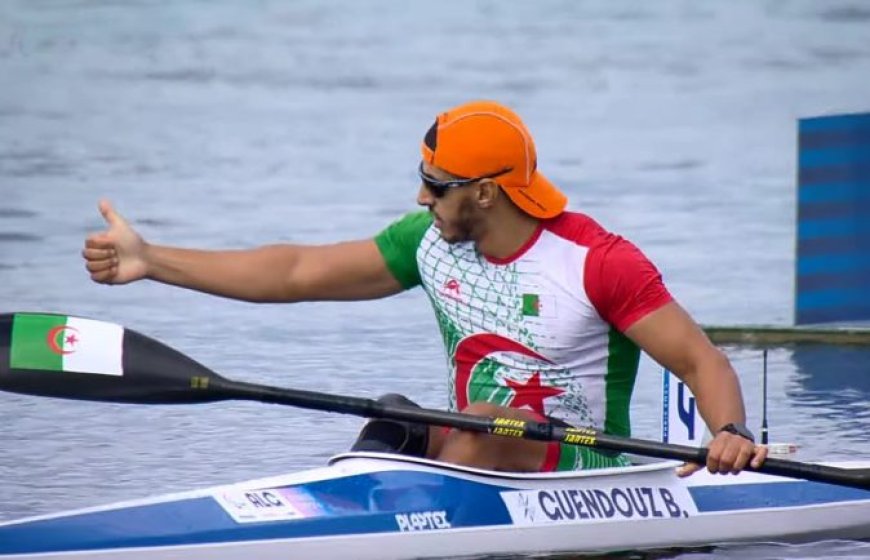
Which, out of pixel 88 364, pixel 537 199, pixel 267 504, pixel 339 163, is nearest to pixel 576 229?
pixel 537 199

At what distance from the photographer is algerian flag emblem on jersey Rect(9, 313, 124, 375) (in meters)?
6.68

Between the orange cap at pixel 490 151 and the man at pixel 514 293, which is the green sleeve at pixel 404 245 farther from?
the orange cap at pixel 490 151

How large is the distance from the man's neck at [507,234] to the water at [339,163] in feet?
3.31

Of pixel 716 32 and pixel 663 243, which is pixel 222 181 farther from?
pixel 716 32

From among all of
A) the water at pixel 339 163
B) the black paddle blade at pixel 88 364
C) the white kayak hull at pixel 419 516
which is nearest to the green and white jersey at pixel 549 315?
the white kayak hull at pixel 419 516

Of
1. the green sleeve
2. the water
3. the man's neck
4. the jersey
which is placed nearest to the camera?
the jersey

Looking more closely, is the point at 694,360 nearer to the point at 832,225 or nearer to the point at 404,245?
the point at 404,245

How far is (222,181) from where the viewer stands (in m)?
14.7

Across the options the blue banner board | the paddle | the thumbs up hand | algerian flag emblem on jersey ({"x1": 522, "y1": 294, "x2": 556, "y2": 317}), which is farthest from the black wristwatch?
the blue banner board

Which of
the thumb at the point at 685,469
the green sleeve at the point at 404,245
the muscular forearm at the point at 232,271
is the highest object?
the green sleeve at the point at 404,245

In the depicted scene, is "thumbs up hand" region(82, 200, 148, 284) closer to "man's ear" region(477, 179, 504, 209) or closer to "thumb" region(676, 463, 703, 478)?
"man's ear" region(477, 179, 504, 209)

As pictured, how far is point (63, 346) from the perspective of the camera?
6.71 meters

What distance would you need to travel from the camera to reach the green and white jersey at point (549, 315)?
6.54 m

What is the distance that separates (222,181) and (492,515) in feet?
27.4
